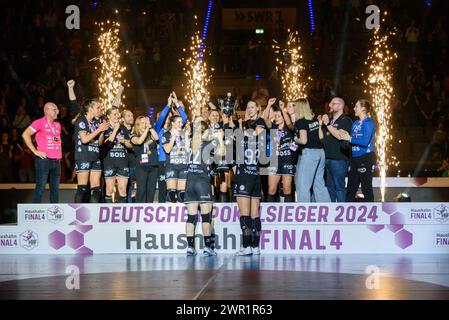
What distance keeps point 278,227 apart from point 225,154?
1.94m

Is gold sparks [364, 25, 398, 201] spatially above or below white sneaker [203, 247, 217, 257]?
above

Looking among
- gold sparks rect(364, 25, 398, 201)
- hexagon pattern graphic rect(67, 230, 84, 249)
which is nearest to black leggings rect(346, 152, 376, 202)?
hexagon pattern graphic rect(67, 230, 84, 249)

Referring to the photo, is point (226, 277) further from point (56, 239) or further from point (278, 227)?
point (56, 239)

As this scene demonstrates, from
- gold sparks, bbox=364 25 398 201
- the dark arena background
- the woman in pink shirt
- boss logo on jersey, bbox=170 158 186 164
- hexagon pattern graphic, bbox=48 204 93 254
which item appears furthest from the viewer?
gold sparks, bbox=364 25 398 201

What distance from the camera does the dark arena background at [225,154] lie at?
36.7 ft

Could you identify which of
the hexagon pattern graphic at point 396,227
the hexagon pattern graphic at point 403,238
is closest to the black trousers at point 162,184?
the hexagon pattern graphic at point 396,227

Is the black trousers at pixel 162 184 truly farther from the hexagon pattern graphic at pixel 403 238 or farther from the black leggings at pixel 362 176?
the hexagon pattern graphic at pixel 403 238

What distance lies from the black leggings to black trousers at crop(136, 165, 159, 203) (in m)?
3.97

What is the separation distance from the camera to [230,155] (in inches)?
595

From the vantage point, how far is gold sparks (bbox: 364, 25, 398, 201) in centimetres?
2403

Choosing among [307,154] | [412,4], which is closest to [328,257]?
[307,154]

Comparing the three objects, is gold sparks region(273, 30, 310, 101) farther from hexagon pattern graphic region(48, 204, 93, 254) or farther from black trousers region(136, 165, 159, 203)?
hexagon pattern graphic region(48, 204, 93, 254)

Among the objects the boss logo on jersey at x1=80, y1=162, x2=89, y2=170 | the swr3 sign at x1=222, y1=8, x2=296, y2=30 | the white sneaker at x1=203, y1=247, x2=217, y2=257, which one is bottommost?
the white sneaker at x1=203, y1=247, x2=217, y2=257

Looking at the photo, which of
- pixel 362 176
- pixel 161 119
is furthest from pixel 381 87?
pixel 362 176
